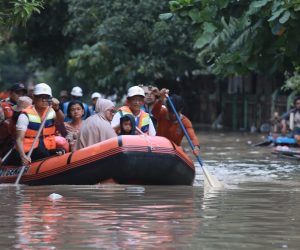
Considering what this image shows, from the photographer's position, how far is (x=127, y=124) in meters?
14.7

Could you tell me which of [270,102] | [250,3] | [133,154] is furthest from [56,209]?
[270,102]

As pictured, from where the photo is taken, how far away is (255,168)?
1930 centimetres

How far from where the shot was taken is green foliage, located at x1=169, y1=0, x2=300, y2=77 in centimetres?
1622

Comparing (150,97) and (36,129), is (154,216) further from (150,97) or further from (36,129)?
(150,97)

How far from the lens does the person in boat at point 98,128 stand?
14758 mm

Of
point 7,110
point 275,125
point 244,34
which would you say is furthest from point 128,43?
point 7,110

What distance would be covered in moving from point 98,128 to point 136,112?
57cm

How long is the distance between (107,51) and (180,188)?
1977 centimetres

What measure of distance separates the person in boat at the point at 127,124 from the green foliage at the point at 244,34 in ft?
8.56

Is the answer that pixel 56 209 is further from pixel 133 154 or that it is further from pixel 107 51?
pixel 107 51

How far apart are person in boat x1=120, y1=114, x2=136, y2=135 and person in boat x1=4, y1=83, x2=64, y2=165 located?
1.02m

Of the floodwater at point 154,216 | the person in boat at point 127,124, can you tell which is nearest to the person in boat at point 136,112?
the person in boat at point 127,124

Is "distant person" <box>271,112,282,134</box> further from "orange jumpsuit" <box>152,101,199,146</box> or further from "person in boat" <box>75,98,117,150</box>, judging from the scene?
"person in boat" <box>75,98,117,150</box>

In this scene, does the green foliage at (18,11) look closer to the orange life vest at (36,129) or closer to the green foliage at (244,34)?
the orange life vest at (36,129)
